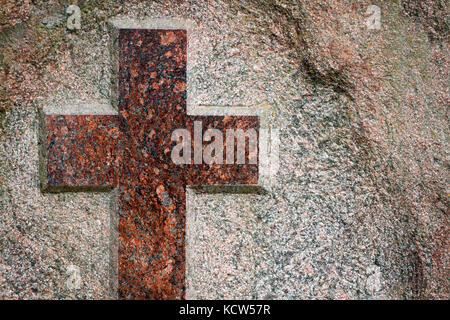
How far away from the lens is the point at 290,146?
37.0 inches

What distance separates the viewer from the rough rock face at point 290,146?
0.94 m

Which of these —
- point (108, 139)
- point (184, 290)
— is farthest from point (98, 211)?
point (184, 290)

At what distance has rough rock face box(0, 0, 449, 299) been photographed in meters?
0.94

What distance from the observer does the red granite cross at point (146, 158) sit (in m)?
0.91

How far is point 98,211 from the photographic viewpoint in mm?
958

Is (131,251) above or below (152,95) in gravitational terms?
below

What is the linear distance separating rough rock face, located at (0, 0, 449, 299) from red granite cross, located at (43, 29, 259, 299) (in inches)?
2.1

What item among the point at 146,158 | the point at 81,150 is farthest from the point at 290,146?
the point at 81,150

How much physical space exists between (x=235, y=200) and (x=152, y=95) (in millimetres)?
360

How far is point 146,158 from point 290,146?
Answer: 39 cm

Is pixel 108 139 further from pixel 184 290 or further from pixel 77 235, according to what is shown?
pixel 184 290

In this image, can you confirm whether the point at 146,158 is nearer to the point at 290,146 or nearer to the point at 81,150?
the point at 81,150

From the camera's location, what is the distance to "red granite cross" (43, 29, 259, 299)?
0.91m

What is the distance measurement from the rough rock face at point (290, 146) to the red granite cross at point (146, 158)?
5cm
